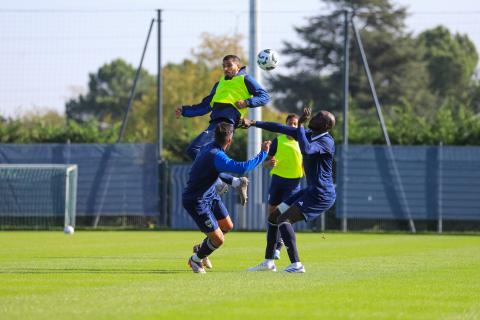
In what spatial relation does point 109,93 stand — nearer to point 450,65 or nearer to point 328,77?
point 450,65

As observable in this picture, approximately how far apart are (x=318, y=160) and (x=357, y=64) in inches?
2104

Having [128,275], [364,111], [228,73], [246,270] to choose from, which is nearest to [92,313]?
[128,275]

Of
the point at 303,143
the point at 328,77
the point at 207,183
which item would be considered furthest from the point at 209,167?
the point at 328,77

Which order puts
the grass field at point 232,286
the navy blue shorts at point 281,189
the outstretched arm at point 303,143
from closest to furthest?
the grass field at point 232,286 → the outstretched arm at point 303,143 → the navy blue shorts at point 281,189

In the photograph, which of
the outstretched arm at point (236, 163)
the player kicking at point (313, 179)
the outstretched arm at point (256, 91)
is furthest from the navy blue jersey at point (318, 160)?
the outstretched arm at point (256, 91)

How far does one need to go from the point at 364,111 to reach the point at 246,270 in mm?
51126

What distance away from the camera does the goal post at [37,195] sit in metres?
31.3

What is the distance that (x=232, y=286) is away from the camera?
11.3m

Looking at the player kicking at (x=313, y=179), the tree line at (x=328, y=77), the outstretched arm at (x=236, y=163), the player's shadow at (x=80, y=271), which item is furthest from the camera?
the tree line at (x=328, y=77)

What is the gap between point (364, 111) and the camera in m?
64.4

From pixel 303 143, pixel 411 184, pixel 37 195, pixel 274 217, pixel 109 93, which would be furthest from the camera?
pixel 109 93

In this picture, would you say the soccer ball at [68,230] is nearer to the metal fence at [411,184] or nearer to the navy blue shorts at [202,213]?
the metal fence at [411,184]

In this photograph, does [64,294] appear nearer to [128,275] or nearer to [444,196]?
[128,275]

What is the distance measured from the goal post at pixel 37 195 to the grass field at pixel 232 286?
39.0ft
